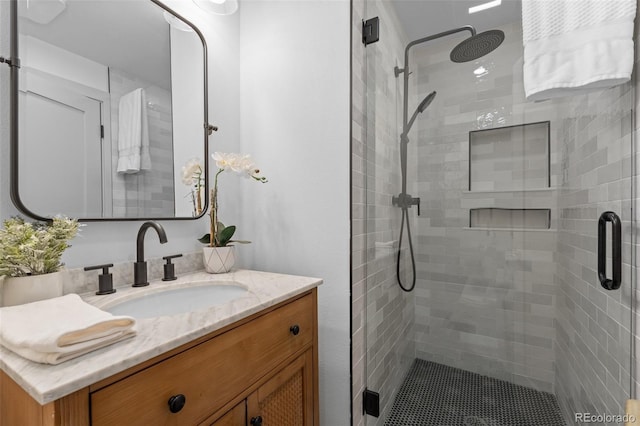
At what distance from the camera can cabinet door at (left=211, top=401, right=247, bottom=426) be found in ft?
2.31

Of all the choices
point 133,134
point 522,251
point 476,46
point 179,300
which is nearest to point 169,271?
point 179,300

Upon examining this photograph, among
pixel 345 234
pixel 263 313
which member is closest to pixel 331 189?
pixel 345 234

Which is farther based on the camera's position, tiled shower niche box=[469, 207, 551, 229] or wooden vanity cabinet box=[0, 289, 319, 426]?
tiled shower niche box=[469, 207, 551, 229]

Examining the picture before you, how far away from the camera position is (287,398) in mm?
937

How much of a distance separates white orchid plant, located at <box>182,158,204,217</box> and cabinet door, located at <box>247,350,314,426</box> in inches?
30.2

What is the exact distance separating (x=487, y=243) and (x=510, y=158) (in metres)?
0.39

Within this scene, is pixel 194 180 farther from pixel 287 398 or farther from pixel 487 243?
pixel 487 243

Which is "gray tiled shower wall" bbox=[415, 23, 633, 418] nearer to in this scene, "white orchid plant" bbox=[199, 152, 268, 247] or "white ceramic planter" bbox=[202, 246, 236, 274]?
"white orchid plant" bbox=[199, 152, 268, 247]

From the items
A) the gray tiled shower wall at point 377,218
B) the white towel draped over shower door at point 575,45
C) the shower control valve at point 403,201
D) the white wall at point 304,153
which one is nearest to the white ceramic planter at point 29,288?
the white wall at point 304,153

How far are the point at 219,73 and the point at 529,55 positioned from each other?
1.28m

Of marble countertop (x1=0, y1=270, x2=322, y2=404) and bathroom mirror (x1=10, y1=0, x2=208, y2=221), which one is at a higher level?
bathroom mirror (x1=10, y1=0, x2=208, y2=221)

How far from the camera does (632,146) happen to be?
0.91 m

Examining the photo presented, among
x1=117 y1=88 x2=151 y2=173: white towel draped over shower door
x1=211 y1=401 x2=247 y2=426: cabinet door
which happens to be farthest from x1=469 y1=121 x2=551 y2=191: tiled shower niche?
x1=117 y1=88 x2=151 y2=173: white towel draped over shower door

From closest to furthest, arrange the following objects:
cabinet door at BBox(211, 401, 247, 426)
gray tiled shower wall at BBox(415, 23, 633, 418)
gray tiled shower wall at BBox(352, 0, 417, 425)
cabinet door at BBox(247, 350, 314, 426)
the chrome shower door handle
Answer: cabinet door at BBox(211, 401, 247, 426) < cabinet door at BBox(247, 350, 314, 426) < the chrome shower door handle < gray tiled shower wall at BBox(415, 23, 633, 418) < gray tiled shower wall at BBox(352, 0, 417, 425)
